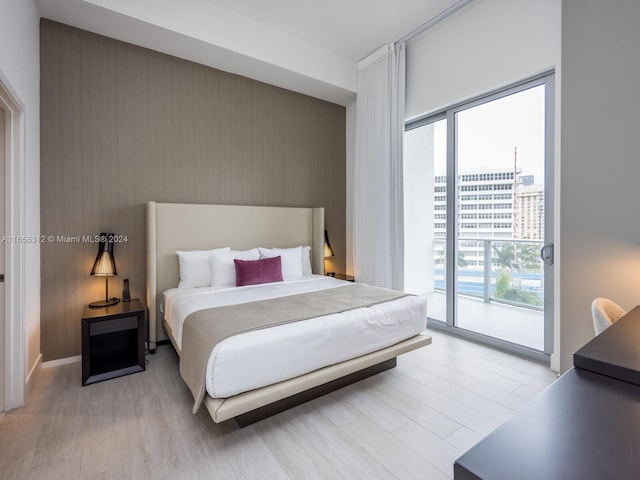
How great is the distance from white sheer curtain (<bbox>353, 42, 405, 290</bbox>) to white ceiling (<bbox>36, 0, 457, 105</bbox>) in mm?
306

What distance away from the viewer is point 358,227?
14.0 feet

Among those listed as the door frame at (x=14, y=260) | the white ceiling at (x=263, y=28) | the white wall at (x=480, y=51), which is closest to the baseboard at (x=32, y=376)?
the door frame at (x=14, y=260)

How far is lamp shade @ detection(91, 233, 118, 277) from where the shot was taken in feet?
9.06

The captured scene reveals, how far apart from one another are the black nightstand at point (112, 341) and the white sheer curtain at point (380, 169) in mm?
2624

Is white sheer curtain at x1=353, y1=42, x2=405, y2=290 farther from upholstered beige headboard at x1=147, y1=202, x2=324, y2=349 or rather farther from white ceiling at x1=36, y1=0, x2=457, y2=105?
upholstered beige headboard at x1=147, y1=202, x2=324, y2=349

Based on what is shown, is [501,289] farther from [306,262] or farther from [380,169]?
[306,262]

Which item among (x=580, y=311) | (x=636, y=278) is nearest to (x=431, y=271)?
(x=580, y=311)

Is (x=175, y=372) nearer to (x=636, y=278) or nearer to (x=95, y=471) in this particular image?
(x=95, y=471)

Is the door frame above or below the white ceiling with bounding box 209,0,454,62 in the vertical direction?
below

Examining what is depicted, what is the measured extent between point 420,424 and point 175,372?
6.47 feet

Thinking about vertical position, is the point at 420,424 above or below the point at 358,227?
below

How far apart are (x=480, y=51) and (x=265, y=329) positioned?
329 cm

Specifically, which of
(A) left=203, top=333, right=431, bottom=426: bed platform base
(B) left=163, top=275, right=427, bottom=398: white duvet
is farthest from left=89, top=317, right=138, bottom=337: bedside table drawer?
(A) left=203, top=333, right=431, bottom=426: bed platform base

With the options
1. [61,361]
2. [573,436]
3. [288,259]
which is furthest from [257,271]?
[573,436]
